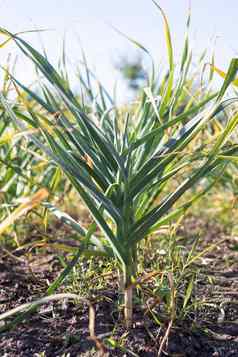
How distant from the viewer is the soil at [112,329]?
117 cm

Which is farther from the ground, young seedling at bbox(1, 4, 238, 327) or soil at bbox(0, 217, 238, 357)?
young seedling at bbox(1, 4, 238, 327)

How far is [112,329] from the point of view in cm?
123

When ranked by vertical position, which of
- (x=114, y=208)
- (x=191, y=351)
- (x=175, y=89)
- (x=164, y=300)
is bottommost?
(x=191, y=351)

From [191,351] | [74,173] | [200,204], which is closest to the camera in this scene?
[74,173]

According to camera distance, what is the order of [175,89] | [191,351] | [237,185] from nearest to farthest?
[191,351] → [175,89] → [237,185]

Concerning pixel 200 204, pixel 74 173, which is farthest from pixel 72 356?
pixel 200 204

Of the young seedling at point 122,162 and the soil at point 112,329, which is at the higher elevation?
the young seedling at point 122,162

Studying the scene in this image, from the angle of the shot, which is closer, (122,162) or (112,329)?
(122,162)

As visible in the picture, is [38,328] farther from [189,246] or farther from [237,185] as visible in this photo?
[237,185]

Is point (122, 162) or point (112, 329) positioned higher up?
point (122, 162)

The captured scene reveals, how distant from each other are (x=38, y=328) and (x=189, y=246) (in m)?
0.91

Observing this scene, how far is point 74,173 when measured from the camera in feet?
3.51

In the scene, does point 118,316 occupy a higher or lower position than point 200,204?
lower

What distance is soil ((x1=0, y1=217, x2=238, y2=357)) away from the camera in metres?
1.17
